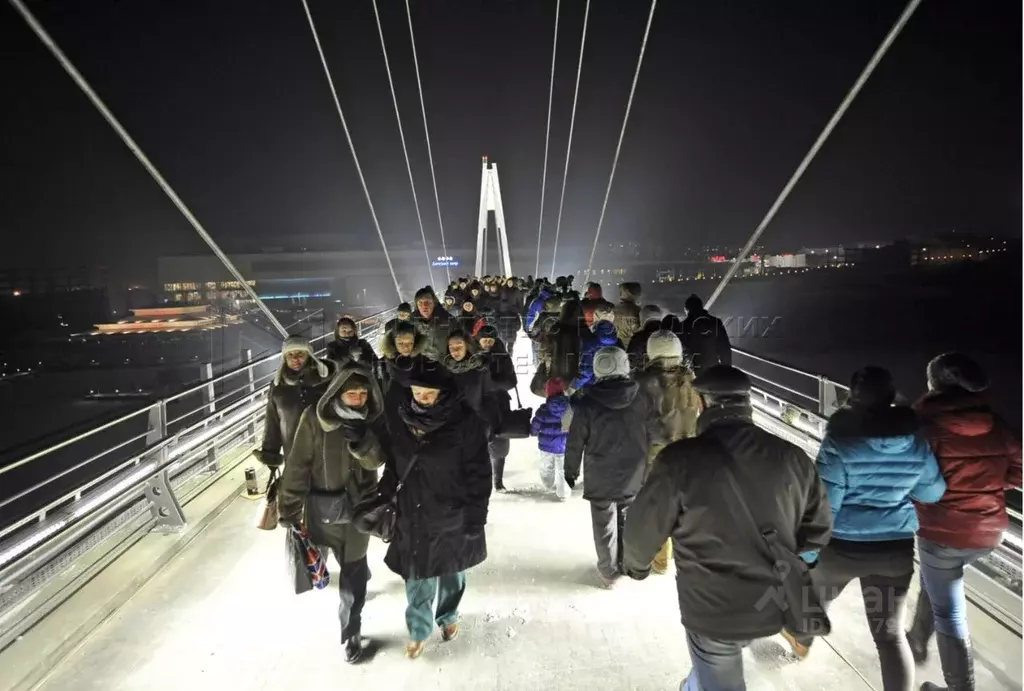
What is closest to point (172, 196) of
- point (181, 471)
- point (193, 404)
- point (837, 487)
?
point (181, 471)

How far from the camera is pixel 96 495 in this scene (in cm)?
378

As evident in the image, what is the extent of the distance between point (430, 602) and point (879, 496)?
6.72ft

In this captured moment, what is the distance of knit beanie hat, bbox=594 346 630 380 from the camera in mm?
3340

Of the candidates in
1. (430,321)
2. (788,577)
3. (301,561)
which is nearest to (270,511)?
(301,561)

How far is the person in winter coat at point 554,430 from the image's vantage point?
4480 millimetres

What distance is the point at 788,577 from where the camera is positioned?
1972mm

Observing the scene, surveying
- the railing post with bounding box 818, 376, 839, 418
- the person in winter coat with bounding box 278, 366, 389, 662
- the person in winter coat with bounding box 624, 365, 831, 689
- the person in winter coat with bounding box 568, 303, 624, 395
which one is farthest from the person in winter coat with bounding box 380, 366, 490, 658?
the railing post with bounding box 818, 376, 839, 418

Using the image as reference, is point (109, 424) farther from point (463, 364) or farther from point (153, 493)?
point (463, 364)

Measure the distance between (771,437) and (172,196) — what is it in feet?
18.8

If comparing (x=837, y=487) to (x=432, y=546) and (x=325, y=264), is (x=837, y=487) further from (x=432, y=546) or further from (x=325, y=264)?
(x=325, y=264)

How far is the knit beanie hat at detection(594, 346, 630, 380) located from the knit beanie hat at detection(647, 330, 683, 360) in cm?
34

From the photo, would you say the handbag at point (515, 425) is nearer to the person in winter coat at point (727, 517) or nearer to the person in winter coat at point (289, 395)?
the person in winter coat at point (289, 395)

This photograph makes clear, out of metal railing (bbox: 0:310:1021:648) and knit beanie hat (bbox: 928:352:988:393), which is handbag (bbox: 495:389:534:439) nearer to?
metal railing (bbox: 0:310:1021:648)

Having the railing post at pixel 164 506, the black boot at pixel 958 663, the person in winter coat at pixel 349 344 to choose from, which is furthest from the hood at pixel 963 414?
the railing post at pixel 164 506
